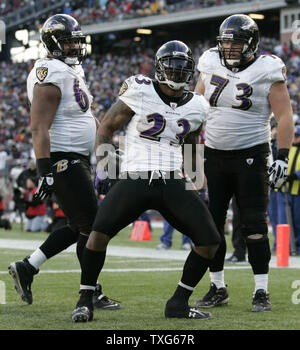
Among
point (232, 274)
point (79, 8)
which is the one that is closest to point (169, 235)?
point (232, 274)

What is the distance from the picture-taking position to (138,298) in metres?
5.71

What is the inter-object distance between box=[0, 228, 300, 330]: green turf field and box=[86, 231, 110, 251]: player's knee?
0.44 metres

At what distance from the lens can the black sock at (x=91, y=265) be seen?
4586 millimetres

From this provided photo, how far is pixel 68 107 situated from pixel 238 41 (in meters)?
1.22

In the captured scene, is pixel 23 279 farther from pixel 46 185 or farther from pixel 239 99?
pixel 239 99

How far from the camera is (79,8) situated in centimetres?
3869

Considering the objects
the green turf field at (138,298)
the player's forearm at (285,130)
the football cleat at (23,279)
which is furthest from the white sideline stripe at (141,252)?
the football cleat at (23,279)

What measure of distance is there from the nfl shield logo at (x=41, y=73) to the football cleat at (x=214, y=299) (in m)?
1.90

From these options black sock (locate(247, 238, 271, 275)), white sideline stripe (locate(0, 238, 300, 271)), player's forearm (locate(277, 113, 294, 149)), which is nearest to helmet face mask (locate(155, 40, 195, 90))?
player's forearm (locate(277, 113, 294, 149))

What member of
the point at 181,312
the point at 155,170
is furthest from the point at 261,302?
the point at 155,170

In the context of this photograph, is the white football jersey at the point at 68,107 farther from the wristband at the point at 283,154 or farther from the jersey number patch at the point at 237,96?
the wristband at the point at 283,154

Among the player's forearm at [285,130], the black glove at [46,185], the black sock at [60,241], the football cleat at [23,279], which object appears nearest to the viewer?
the black glove at [46,185]
